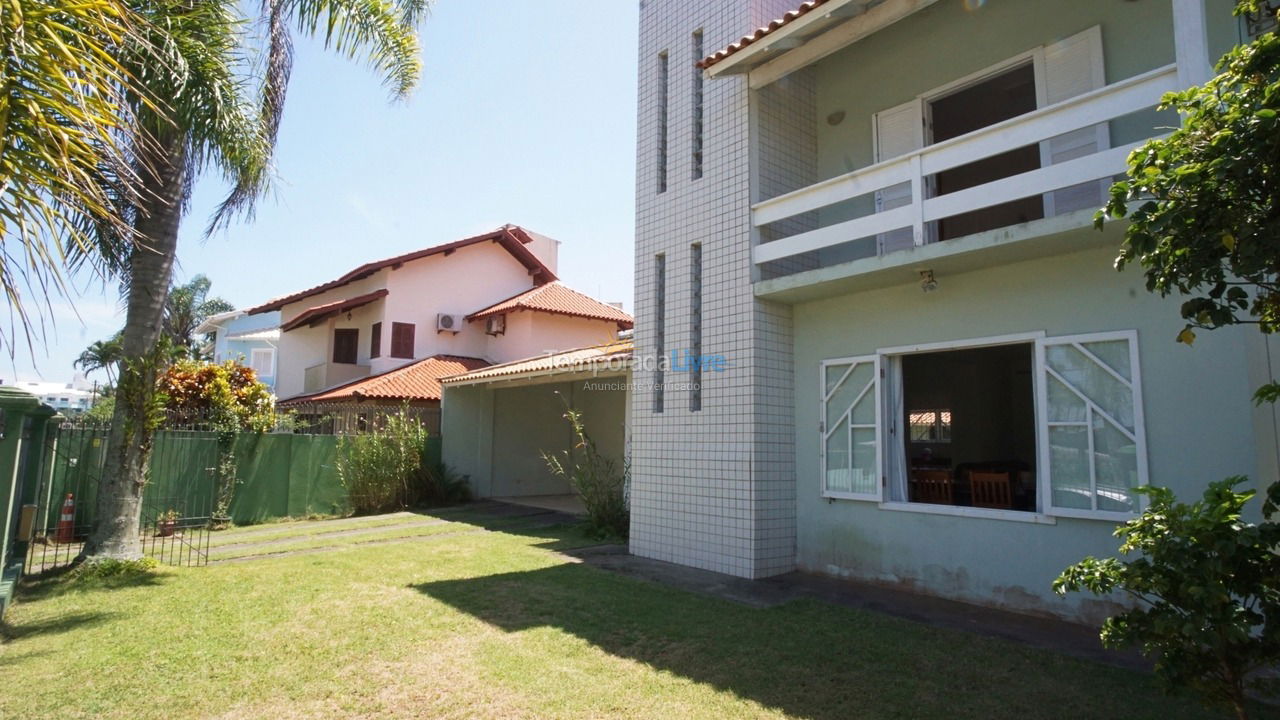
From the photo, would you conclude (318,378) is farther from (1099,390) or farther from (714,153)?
(1099,390)

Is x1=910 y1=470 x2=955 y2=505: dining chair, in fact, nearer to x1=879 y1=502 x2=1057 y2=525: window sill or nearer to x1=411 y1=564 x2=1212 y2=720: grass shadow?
x1=879 y1=502 x2=1057 y2=525: window sill

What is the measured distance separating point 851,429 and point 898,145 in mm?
3488

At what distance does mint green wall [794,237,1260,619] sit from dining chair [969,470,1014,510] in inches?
57.2

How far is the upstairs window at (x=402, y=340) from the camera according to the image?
2152cm

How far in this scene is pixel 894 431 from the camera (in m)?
7.75

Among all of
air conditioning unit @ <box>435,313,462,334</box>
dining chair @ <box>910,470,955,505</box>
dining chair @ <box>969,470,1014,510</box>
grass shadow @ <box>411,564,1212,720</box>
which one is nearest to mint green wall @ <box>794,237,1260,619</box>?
dining chair @ <box>910,470,955,505</box>

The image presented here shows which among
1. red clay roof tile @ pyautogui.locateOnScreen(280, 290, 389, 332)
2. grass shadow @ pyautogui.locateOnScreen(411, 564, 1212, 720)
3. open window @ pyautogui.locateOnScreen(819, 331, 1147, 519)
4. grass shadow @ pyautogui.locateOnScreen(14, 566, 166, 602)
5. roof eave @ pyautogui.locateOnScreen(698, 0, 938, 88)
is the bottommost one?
grass shadow @ pyautogui.locateOnScreen(14, 566, 166, 602)

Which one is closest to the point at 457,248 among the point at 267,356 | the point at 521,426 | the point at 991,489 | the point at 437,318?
the point at 437,318

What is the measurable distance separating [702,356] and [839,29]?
13.4 feet

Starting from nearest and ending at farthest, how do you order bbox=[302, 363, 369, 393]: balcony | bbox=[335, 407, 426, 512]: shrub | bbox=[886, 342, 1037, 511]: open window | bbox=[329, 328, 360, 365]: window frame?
bbox=[886, 342, 1037, 511]: open window
bbox=[335, 407, 426, 512]: shrub
bbox=[302, 363, 369, 393]: balcony
bbox=[329, 328, 360, 365]: window frame

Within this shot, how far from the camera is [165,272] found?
Answer: 28.0ft

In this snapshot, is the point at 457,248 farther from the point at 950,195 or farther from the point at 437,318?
the point at 950,195

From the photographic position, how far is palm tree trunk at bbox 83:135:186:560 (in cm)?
820

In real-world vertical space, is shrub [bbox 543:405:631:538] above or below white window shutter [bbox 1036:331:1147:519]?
below
